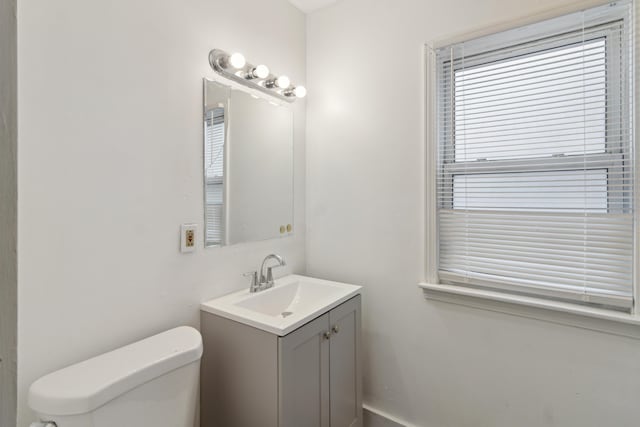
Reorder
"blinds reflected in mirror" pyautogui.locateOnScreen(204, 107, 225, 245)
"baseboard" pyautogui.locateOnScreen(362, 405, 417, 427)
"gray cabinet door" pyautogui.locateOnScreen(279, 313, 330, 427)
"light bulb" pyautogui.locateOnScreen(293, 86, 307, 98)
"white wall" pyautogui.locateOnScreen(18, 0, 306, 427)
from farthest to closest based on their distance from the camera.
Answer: "light bulb" pyautogui.locateOnScreen(293, 86, 307, 98) < "baseboard" pyautogui.locateOnScreen(362, 405, 417, 427) < "blinds reflected in mirror" pyautogui.locateOnScreen(204, 107, 225, 245) < "gray cabinet door" pyautogui.locateOnScreen(279, 313, 330, 427) < "white wall" pyautogui.locateOnScreen(18, 0, 306, 427)

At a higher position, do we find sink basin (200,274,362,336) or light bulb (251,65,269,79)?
light bulb (251,65,269,79)

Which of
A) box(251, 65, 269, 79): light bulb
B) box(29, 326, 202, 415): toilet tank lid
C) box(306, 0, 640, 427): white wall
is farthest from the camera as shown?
box(251, 65, 269, 79): light bulb

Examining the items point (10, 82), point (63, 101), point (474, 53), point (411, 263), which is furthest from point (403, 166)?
Answer: point (10, 82)

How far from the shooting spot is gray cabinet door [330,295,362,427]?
139 cm

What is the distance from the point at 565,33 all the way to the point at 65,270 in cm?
204

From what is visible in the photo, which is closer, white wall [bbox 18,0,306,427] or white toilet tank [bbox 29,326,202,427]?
white toilet tank [bbox 29,326,202,427]

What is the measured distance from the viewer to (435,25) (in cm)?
150

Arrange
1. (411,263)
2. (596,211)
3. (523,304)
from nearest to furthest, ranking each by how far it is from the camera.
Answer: (596,211), (523,304), (411,263)

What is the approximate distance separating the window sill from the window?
44mm

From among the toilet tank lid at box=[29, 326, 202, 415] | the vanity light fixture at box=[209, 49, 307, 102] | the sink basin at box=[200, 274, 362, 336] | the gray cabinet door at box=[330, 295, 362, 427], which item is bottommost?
the gray cabinet door at box=[330, 295, 362, 427]

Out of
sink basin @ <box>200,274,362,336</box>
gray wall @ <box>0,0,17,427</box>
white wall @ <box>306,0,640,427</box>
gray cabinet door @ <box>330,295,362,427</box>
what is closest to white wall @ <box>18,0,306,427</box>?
sink basin @ <box>200,274,362,336</box>

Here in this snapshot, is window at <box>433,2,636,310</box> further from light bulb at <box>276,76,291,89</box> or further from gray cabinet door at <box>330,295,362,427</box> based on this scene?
light bulb at <box>276,76,291,89</box>

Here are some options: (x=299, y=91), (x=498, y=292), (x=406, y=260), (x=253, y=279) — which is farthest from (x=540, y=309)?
(x=299, y=91)

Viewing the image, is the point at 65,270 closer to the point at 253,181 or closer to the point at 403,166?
the point at 253,181
